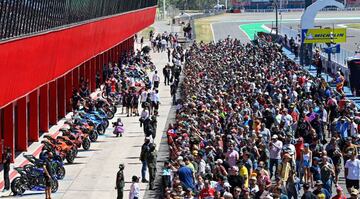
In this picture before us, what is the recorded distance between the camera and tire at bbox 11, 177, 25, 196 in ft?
84.5

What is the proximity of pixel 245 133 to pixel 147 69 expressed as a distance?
39.3m

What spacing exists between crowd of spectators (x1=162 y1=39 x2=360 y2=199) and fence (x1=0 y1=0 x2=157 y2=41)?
4.94 metres

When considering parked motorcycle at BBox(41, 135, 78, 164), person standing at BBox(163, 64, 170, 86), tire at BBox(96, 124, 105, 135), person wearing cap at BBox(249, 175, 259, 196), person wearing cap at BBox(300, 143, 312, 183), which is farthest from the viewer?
person standing at BBox(163, 64, 170, 86)

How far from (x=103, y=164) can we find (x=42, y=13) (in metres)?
5.28

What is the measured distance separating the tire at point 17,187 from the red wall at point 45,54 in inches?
74.5

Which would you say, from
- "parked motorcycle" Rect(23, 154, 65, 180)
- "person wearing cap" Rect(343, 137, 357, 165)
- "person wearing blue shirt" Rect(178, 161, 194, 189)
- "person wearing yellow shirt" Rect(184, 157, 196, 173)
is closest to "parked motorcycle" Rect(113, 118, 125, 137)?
"parked motorcycle" Rect(23, 154, 65, 180)

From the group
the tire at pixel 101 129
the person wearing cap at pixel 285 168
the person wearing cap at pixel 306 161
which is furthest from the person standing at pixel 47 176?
the tire at pixel 101 129

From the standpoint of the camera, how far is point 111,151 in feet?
111

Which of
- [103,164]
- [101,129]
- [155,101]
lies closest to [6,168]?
[103,164]

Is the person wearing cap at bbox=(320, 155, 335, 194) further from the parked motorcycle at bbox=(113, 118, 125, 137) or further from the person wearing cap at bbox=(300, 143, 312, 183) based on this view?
the parked motorcycle at bbox=(113, 118, 125, 137)

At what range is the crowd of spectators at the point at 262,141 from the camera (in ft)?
69.0

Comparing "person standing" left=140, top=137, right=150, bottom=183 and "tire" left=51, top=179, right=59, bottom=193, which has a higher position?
"person standing" left=140, top=137, right=150, bottom=183

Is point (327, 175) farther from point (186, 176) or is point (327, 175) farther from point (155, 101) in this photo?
point (155, 101)

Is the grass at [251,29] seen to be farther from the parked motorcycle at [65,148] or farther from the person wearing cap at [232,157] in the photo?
the person wearing cap at [232,157]
